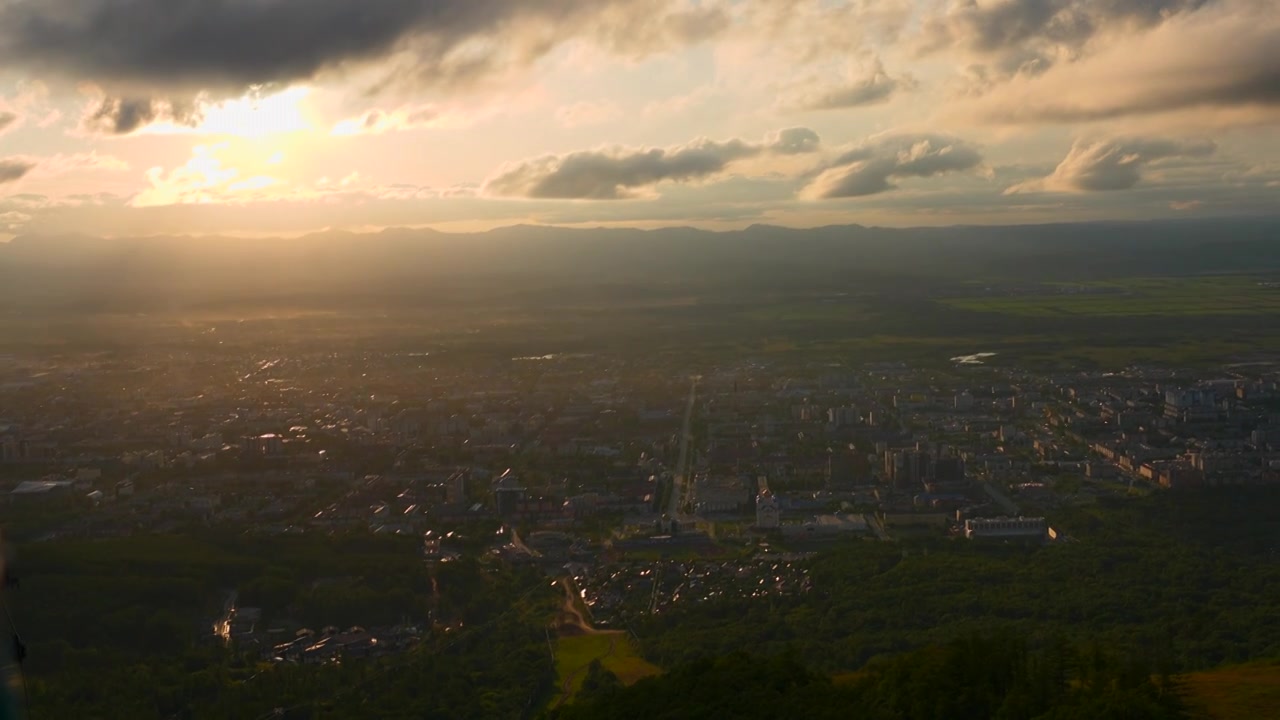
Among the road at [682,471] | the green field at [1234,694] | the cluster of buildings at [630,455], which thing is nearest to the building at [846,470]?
the cluster of buildings at [630,455]

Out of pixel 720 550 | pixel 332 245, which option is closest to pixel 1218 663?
pixel 720 550

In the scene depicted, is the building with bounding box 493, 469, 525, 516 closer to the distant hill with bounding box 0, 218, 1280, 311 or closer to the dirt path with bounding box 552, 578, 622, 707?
the dirt path with bounding box 552, 578, 622, 707

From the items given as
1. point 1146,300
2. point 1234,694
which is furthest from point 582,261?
point 1234,694

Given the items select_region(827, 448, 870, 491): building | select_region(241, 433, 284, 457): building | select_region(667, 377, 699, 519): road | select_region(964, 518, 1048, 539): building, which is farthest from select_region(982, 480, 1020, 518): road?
select_region(241, 433, 284, 457): building

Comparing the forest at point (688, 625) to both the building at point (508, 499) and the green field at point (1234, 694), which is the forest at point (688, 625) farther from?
the building at point (508, 499)

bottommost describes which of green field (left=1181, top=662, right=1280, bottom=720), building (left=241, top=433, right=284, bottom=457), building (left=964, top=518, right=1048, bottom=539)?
building (left=964, top=518, right=1048, bottom=539)

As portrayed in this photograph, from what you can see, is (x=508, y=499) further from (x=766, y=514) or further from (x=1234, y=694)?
(x=1234, y=694)
